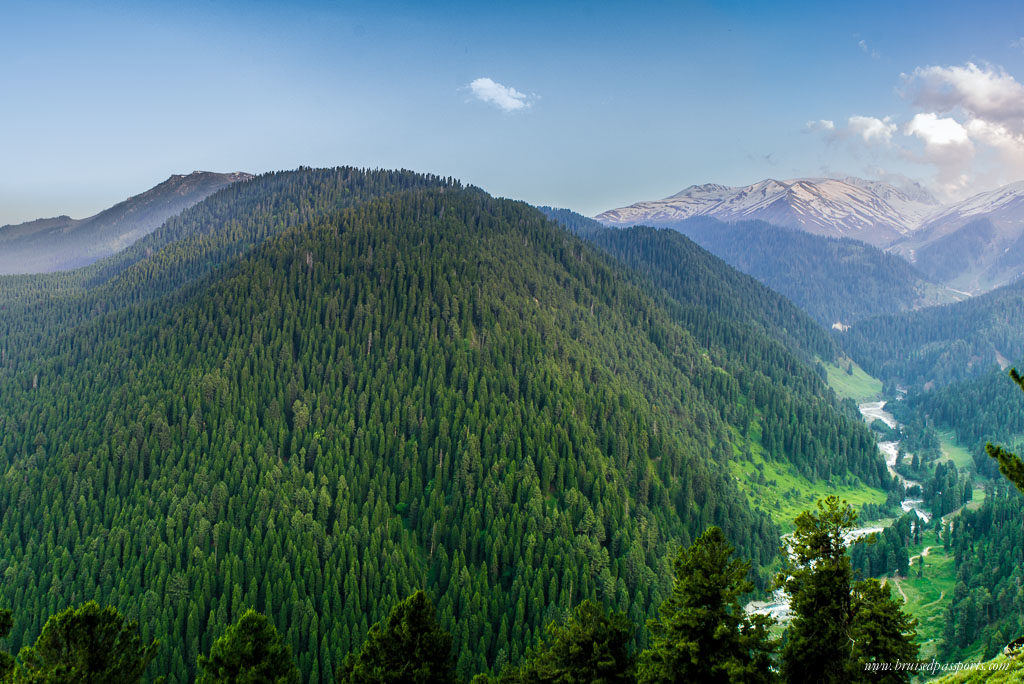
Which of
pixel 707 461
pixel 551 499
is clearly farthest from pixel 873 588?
pixel 707 461

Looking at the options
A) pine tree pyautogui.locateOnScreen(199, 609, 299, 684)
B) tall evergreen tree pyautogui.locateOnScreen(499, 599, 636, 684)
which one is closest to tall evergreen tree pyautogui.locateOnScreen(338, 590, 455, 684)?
pine tree pyautogui.locateOnScreen(199, 609, 299, 684)

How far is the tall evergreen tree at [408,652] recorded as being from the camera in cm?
4050

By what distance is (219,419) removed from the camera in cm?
16912

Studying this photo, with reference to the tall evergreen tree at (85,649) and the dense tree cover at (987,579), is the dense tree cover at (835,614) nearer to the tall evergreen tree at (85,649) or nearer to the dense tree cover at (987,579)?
the tall evergreen tree at (85,649)

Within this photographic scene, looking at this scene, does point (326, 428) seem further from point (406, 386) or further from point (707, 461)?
point (707, 461)

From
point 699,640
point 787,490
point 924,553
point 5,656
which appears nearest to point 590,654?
point 699,640

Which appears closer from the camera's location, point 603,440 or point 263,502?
point 263,502

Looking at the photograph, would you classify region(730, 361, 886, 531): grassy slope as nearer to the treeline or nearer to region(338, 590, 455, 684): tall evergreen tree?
the treeline

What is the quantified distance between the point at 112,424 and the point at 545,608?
135 meters

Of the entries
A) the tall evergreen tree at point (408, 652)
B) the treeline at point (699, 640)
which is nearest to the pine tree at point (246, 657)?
the treeline at point (699, 640)

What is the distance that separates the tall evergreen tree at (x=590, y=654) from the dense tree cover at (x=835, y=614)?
1129 cm

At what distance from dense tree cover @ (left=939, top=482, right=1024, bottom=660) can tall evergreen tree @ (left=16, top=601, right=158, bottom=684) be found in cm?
10862

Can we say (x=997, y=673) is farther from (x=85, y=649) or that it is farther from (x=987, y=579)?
(x=987, y=579)

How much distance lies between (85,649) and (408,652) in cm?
2205
